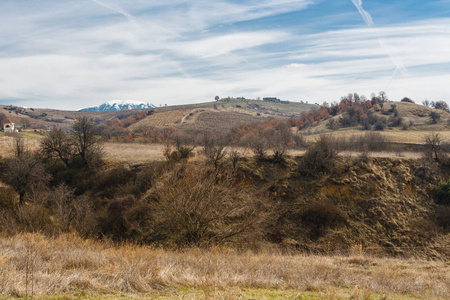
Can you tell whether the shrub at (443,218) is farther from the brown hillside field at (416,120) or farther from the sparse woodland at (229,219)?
the brown hillside field at (416,120)

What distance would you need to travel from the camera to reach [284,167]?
2939 cm

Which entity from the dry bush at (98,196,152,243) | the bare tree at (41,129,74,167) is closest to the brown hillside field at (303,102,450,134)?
the bare tree at (41,129,74,167)

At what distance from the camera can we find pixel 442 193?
26750 mm

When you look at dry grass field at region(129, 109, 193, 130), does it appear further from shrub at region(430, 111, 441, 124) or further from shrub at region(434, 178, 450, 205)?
shrub at region(434, 178, 450, 205)

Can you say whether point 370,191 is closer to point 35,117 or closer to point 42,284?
point 42,284

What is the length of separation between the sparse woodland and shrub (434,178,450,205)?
0.30 feet

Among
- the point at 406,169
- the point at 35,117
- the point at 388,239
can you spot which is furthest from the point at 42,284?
the point at 35,117

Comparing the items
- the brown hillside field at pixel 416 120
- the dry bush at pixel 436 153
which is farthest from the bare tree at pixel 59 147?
the brown hillside field at pixel 416 120

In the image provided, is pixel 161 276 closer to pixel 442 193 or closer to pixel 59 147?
pixel 442 193

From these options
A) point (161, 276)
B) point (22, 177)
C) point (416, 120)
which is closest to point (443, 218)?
point (161, 276)

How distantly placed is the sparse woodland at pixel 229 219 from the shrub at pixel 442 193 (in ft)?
0.30

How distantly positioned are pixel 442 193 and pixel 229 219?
20188mm

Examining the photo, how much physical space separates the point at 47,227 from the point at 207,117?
317 feet

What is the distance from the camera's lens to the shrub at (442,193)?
26500 mm
